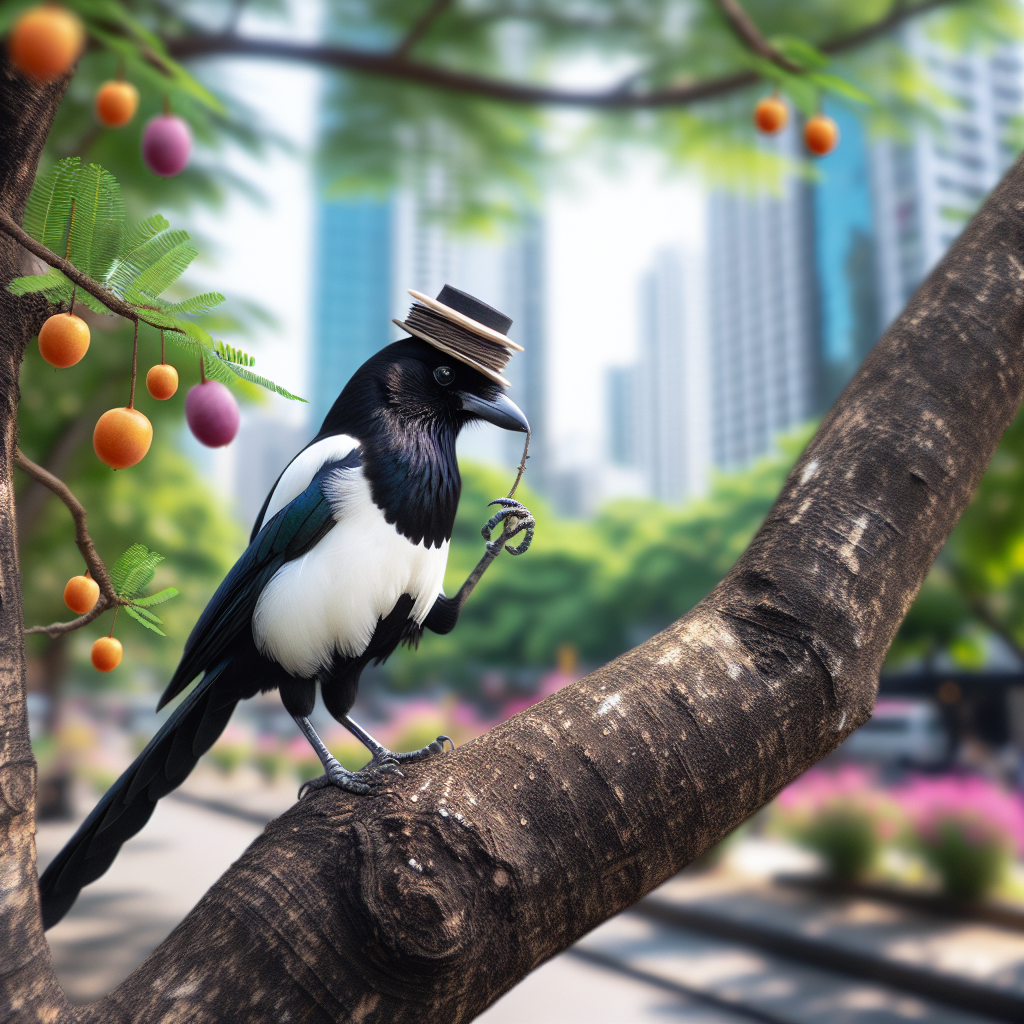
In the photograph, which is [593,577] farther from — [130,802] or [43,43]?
[43,43]

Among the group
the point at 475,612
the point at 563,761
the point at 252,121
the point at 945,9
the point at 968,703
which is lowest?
the point at 475,612

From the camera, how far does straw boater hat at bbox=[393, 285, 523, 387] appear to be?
1088 millimetres

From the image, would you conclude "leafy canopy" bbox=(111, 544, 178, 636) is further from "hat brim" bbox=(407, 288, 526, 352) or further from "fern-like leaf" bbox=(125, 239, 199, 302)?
"hat brim" bbox=(407, 288, 526, 352)

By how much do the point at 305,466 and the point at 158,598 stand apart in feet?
0.92

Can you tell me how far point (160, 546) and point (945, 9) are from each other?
8.41m

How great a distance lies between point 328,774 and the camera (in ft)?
3.41

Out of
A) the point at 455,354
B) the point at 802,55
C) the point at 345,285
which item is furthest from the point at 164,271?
the point at 345,285

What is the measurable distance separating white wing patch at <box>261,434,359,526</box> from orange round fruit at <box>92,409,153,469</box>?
0.29 meters

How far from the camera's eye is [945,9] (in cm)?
433

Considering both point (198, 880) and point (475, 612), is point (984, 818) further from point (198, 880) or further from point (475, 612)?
point (475, 612)

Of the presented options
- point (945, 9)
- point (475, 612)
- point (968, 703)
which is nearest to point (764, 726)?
point (945, 9)

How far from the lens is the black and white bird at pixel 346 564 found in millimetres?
1083

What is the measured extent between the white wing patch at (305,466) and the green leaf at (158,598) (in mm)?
236

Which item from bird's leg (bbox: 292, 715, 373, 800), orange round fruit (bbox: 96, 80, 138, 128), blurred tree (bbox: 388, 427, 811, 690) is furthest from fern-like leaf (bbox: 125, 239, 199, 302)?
blurred tree (bbox: 388, 427, 811, 690)
